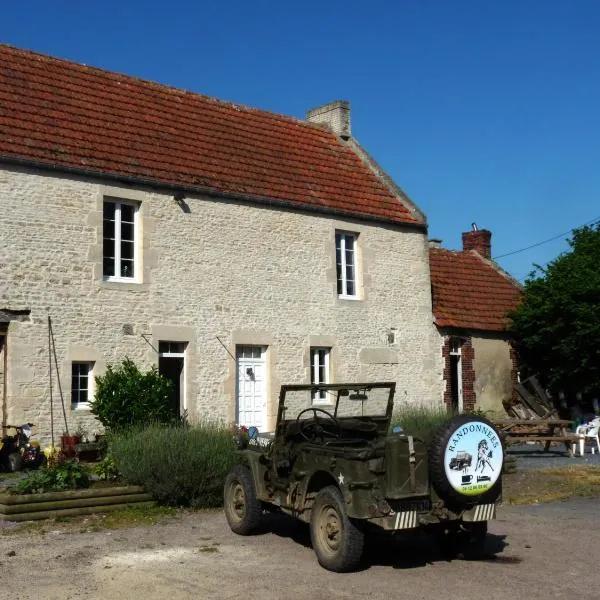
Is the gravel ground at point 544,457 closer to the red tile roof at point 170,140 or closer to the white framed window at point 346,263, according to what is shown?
the white framed window at point 346,263

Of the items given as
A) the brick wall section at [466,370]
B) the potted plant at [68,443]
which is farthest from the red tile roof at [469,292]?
the potted plant at [68,443]

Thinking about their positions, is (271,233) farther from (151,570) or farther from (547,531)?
(151,570)

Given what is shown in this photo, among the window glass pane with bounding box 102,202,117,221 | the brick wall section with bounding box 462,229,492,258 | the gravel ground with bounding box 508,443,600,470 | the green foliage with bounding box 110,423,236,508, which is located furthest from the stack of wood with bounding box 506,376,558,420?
the green foliage with bounding box 110,423,236,508

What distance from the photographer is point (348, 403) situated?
8.74 metres

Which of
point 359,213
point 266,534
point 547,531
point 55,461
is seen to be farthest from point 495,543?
point 359,213

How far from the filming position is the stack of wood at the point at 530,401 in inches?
856

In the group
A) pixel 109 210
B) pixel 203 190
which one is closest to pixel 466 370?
pixel 203 190

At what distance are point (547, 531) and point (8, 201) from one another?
10319mm

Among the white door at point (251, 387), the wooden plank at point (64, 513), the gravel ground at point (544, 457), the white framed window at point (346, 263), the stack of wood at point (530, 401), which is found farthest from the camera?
the stack of wood at point (530, 401)

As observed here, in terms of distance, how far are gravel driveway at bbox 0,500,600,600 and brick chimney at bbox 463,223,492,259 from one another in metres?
17.1

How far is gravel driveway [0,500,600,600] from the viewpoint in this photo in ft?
21.5

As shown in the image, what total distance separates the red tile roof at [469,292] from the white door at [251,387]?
5.35 meters

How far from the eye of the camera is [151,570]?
7238 millimetres

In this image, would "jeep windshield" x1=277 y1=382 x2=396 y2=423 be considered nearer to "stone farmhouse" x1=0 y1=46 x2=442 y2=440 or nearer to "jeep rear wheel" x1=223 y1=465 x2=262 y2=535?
"jeep rear wheel" x1=223 y1=465 x2=262 y2=535
